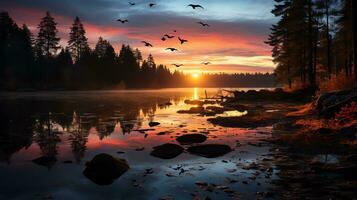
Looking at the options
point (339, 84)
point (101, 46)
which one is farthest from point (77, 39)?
point (339, 84)

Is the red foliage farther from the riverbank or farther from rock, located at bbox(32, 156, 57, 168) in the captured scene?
rock, located at bbox(32, 156, 57, 168)

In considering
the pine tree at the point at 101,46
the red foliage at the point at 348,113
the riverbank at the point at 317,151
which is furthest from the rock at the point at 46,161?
the pine tree at the point at 101,46

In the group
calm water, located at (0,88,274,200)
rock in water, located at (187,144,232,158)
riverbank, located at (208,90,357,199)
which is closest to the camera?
riverbank, located at (208,90,357,199)

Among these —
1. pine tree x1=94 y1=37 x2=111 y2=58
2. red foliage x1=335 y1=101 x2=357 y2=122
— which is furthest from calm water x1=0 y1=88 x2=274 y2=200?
pine tree x1=94 y1=37 x2=111 y2=58

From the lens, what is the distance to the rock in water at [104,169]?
42.6 ft

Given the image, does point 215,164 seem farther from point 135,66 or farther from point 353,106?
point 135,66

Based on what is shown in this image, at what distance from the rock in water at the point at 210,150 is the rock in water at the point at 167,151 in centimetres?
65

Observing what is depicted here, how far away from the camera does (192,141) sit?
20.0m

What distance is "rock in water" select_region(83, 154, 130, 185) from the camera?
13.0 metres

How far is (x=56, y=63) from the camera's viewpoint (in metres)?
94.3

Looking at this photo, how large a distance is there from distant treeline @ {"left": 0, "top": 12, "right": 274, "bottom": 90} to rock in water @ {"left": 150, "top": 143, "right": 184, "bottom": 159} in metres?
73.5

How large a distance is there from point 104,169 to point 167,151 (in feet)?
13.5

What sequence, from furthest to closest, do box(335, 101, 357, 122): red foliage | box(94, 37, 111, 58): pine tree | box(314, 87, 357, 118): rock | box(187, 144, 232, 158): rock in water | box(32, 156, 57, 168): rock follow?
box(94, 37, 111, 58): pine tree
box(314, 87, 357, 118): rock
box(335, 101, 357, 122): red foliage
box(187, 144, 232, 158): rock in water
box(32, 156, 57, 168): rock

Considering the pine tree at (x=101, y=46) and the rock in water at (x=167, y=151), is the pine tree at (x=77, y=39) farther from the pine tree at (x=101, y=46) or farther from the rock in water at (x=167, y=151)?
the rock in water at (x=167, y=151)
